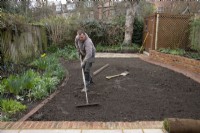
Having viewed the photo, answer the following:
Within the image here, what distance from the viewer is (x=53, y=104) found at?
4.77 meters

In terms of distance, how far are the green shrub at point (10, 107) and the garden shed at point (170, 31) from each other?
8876mm

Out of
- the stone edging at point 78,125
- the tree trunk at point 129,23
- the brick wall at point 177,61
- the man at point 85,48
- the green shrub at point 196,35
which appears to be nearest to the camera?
the stone edging at point 78,125

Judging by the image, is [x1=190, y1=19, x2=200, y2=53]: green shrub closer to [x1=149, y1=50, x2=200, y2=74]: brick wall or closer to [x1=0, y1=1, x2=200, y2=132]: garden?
[x1=0, y1=1, x2=200, y2=132]: garden

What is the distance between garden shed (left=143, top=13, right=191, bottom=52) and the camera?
12.1 meters

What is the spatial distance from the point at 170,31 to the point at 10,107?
9773 millimetres

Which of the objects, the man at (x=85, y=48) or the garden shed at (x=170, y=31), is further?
the garden shed at (x=170, y=31)

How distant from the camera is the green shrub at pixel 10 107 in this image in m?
4.19

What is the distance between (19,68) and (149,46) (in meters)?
7.53

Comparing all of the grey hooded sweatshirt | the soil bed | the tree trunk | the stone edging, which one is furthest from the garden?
the tree trunk

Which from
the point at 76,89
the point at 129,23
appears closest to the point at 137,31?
the point at 129,23

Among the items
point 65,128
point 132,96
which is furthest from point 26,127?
point 132,96

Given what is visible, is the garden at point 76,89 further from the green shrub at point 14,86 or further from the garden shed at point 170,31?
the garden shed at point 170,31

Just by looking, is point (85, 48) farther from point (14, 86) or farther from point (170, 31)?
point (170, 31)

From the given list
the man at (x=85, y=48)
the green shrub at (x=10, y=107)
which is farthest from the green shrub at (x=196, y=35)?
the green shrub at (x=10, y=107)
